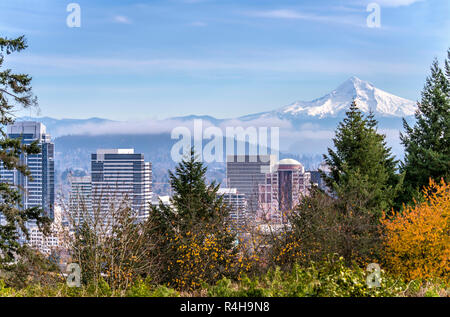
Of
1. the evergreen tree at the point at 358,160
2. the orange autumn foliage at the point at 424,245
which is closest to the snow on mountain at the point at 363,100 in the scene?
the evergreen tree at the point at 358,160

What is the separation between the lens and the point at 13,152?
42.6 ft

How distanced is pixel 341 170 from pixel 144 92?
11253cm

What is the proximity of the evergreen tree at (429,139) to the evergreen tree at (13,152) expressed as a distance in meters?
17.4

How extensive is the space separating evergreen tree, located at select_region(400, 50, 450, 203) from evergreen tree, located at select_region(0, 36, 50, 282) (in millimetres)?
17444

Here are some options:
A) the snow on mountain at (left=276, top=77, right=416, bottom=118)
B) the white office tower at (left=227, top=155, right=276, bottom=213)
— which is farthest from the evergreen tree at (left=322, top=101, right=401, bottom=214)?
the white office tower at (left=227, top=155, right=276, bottom=213)

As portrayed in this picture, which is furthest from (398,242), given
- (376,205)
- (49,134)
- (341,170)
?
(49,134)

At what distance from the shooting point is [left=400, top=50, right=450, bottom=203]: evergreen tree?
25.2 m

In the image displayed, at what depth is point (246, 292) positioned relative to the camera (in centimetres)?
523

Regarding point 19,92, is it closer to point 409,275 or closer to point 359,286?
point 359,286

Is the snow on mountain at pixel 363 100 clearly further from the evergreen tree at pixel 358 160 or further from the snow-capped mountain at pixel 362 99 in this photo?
the evergreen tree at pixel 358 160

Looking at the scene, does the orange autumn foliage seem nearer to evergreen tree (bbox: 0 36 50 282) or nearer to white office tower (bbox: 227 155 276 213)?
evergreen tree (bbox: 0 36 50 282)

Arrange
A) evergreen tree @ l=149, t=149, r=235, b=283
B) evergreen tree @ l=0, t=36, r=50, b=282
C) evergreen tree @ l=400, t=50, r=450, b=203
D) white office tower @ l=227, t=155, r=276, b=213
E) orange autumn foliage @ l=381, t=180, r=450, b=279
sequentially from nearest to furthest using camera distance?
evergreen tree @ l=0, t=36, r=50, b=282 < orange autumn foliage @ l=381, t=180, r=450, b=279 < evergreen tree @ l=149, t=149, r=235, b=283 < evergreen tree @ l=400, t=50, r=450, b=203 < white office tower @ l=227, t=155, r=276, b=213

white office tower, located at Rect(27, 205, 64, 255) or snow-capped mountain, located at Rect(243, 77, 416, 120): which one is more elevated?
snow-capped mountain, located at Rect(243, 77, 416, 120)

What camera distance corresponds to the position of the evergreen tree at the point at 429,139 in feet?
82.8
